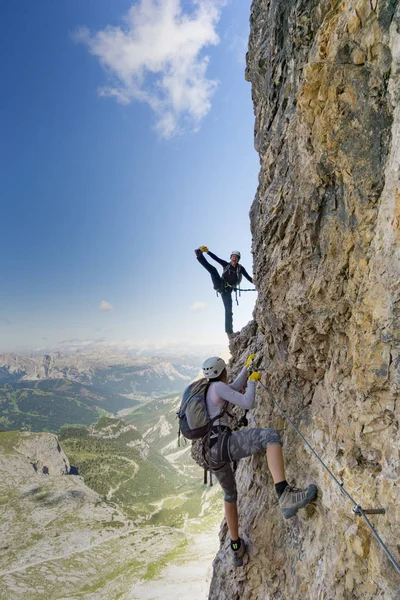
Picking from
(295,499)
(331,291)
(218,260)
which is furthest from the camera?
(218,260)

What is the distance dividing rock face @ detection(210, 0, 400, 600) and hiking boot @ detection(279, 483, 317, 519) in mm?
224

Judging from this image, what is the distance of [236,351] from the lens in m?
13.8

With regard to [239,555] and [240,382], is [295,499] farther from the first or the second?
[239,555]

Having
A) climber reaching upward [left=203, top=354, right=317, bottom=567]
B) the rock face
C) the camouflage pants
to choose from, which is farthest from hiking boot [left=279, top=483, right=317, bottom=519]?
the camouflage pants

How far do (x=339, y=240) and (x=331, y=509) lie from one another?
475cm

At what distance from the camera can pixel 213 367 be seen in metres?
7.47

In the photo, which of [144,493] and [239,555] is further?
[144,493]

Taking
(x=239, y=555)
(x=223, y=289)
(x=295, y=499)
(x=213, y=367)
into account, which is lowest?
(x=239, y=555)

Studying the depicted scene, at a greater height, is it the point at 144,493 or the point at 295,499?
the point at 295,499

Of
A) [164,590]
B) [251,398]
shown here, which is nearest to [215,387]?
[251,398]

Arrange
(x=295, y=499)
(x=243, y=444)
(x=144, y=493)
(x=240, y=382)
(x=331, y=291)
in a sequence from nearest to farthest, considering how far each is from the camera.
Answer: (x=331, y=291)
(x=295, y=499)
(x=243, y=444)
(x=240, y=382)
(x=144, y=493)

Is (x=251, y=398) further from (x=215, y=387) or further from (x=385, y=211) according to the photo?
(x=385, y=211)

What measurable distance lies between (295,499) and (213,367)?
2.97 m

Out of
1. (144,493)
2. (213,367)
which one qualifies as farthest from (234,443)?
(144,493)
